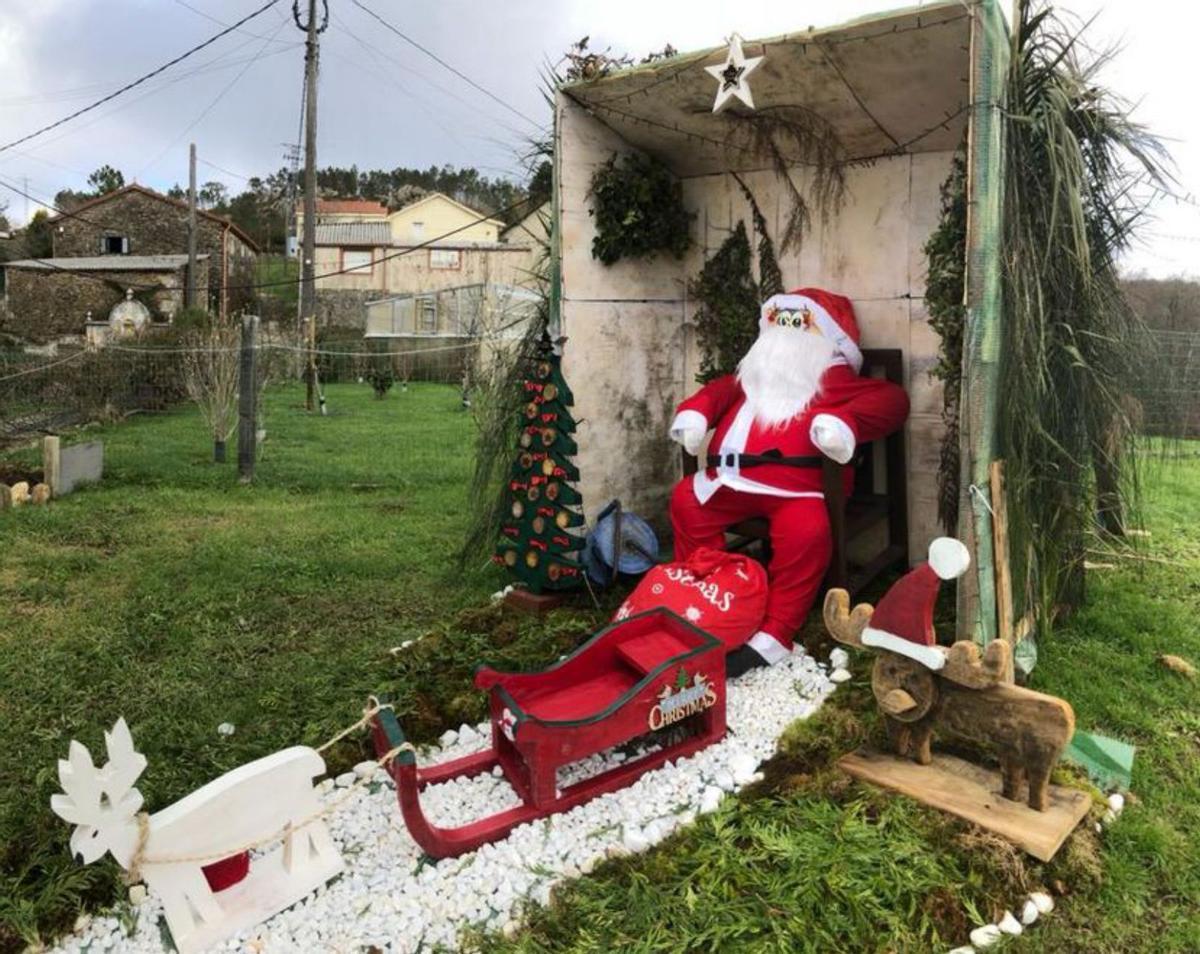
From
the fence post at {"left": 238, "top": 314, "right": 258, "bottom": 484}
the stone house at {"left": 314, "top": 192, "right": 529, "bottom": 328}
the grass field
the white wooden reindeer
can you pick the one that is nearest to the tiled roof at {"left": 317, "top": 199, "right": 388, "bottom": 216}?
the stone house at {"left": 314, "top": 192, "right": 529, "bottom": 328}

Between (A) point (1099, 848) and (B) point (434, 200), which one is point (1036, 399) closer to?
(A) point (1099, 848)

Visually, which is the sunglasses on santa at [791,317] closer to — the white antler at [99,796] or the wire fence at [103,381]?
the white antler at [99,796]

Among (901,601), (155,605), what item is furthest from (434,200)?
(901,601)

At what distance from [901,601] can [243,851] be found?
1798 mm

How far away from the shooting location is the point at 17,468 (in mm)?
7191

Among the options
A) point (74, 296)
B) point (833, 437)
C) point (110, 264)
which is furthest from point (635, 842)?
point (110, 264)

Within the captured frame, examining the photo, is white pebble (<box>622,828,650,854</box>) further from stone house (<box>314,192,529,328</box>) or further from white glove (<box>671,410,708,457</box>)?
stone house (<box>314,192,529,328</box>)

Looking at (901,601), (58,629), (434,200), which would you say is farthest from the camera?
(434,200)

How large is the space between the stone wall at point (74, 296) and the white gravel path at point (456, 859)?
24159 millimetres

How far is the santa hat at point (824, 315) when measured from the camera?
12.9ft

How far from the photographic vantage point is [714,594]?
11.0 feet

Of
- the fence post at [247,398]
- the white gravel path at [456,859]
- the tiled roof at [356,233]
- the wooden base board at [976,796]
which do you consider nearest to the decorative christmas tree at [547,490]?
the white gravel path at [456,859]

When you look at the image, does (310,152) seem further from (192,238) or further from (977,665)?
(977,665)

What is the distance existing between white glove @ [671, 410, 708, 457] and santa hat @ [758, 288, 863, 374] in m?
0.51
